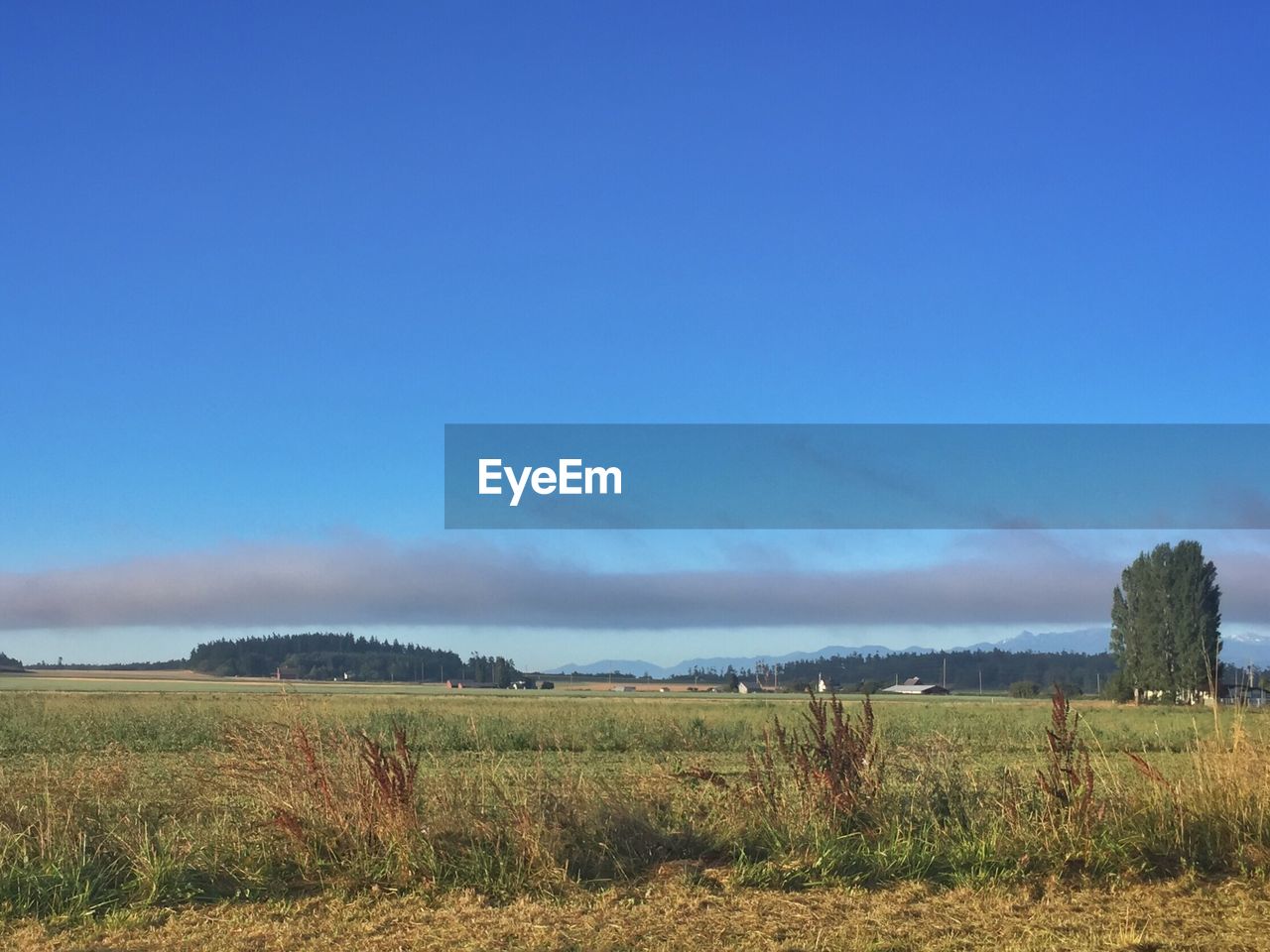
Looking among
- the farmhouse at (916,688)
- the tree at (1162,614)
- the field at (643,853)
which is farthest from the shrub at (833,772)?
the farmhouse at (916,688)

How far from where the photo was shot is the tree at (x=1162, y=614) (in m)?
95.3

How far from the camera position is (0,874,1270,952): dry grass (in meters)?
6.69

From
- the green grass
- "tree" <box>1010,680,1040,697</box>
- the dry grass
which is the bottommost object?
"tree" <box>1010,680,1040,697</box>

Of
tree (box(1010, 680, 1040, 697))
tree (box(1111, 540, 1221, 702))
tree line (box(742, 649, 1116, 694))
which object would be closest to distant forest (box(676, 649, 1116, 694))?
tree line (box(742, 649, 1116, 694))

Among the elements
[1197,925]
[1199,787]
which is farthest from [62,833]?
[1199,787]

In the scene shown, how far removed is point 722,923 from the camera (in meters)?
7.05

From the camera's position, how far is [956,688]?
627 feet

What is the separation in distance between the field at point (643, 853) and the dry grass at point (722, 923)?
0.02 meters

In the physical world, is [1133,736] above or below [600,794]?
below

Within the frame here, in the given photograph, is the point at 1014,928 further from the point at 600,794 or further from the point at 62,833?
the point at 62,833

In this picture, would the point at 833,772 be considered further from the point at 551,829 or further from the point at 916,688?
the point at 916,688

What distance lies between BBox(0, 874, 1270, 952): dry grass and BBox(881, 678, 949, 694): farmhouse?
533 ft

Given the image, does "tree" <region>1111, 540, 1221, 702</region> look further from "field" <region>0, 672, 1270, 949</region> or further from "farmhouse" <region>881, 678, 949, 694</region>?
"field" <region>0, 672, 1270, 949</region>

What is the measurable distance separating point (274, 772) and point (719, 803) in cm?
355
